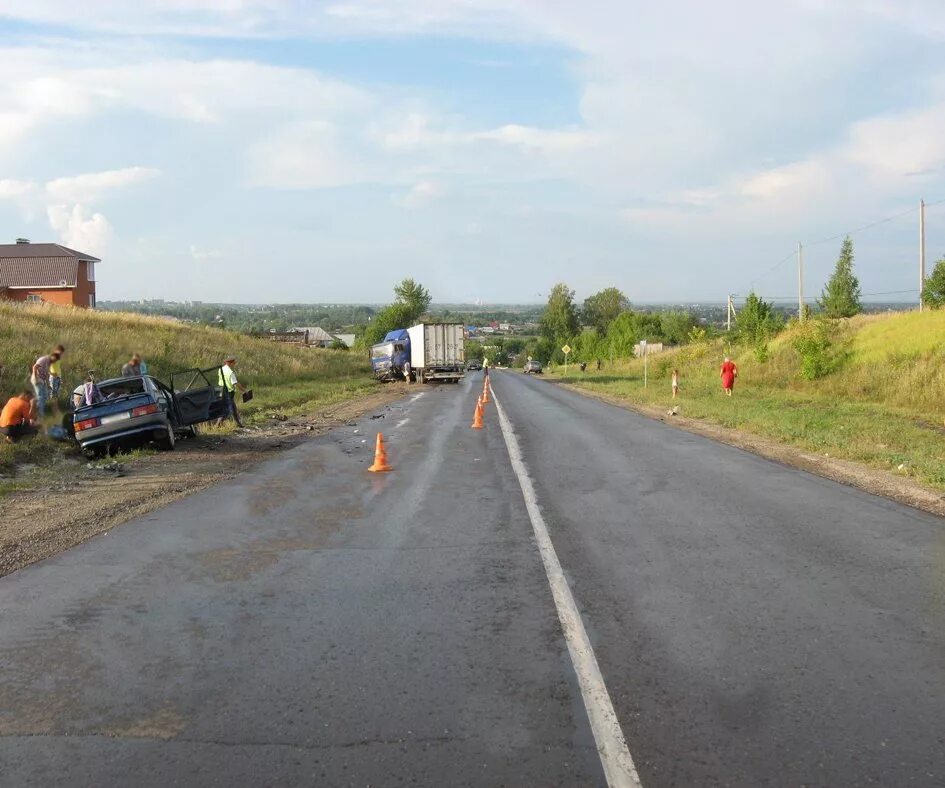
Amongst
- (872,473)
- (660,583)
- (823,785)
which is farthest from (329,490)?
(823,785)

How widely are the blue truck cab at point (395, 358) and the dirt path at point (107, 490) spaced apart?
34982 millimetres

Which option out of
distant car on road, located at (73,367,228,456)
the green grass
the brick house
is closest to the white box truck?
the green grass

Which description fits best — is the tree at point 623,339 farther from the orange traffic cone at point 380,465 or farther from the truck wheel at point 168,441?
the orange traffic cone at point 380,465

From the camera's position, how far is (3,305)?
115ft

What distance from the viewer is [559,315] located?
158750 mm

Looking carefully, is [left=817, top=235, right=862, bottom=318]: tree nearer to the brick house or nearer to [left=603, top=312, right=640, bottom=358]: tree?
[left=603, top=312, right=640, bottom=358]: tree

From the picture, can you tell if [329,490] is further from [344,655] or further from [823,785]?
[823,785]

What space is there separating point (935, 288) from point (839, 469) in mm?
34862

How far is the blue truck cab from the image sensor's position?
181ft

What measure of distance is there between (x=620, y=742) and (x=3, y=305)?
120ft

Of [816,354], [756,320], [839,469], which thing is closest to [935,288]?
[756,320]

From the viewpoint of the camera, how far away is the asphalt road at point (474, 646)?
4.04m

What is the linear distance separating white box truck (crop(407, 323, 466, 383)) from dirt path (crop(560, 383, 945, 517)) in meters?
29.8

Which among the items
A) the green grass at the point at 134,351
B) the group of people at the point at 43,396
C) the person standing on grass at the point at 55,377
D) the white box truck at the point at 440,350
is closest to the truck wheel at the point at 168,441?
the group of people at the point at 43,396
